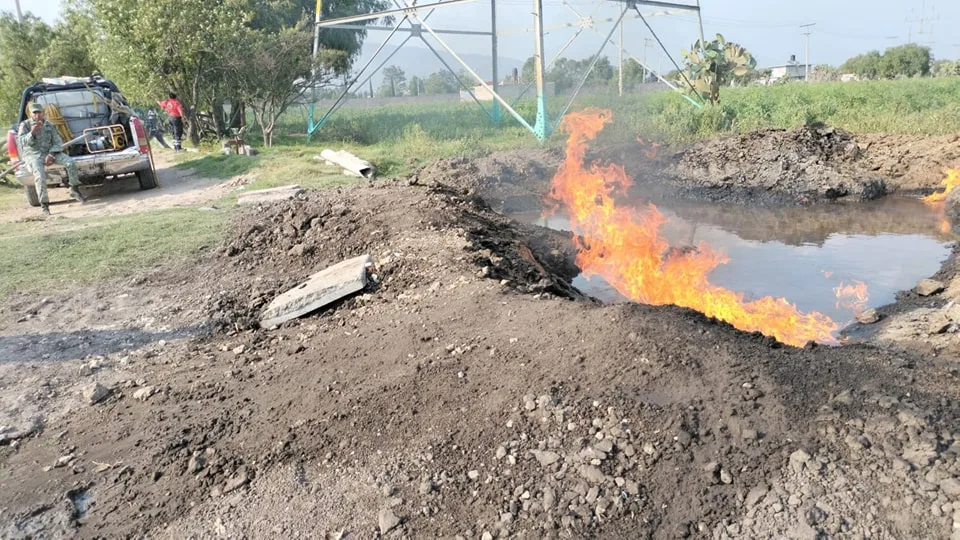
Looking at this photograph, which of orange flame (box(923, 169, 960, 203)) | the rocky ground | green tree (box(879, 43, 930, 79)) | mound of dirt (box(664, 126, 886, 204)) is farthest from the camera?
green tree (box(879, 43, 930, 79))

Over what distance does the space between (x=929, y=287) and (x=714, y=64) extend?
45.8 ft

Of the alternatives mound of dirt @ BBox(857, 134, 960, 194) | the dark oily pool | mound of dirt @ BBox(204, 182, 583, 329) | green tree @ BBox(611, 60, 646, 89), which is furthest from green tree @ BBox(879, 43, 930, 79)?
mound of dirt @ BBox(204, 182, 583, 329)

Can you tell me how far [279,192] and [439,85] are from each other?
40051 mm

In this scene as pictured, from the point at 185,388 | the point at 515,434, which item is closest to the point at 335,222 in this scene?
the point at 185,388

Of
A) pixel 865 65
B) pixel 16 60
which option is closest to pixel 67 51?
pixel 16 60

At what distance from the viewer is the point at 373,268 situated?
19.3ft

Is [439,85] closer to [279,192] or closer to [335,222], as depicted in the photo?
[279,192]

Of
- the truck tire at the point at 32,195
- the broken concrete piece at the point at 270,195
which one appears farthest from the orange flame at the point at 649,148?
the truck tire at the point at 32,195

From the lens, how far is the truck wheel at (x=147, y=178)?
1241cm

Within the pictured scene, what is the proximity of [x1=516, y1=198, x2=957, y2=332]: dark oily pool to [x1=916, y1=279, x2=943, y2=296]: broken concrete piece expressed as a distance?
0.35 metres

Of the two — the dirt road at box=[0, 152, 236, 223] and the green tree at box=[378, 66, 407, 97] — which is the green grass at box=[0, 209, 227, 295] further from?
the green tree at box=[378, 66, 407, 97]

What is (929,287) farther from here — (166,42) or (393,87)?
(393,87)

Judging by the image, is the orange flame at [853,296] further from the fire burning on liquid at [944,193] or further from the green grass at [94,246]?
the green grass at [94,246]

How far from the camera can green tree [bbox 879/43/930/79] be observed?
49372 mm
